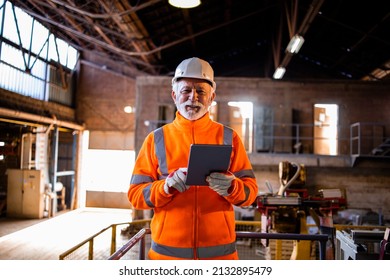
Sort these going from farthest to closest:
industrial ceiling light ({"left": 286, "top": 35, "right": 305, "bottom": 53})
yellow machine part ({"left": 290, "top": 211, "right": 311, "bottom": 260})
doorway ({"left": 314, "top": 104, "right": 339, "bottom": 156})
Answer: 1. doorway ({"left": 314, "top": 104, "right": 339, "bottom": 156})
2. industrial ceiling light ({"left": 286, "top": 35, "right": 305, "bottom": 53})
3. yellow machine part ({"left": 290, "top": 211, "right": 311, "bottom": 260})

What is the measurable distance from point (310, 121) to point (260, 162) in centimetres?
334

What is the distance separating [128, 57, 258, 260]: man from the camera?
2047 mm

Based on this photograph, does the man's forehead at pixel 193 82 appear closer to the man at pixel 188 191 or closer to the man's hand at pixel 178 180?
the man at pixel 188 191

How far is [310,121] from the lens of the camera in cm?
1094

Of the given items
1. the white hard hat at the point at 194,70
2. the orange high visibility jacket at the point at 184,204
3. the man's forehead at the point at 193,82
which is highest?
the white hard hat at the point at 194,70

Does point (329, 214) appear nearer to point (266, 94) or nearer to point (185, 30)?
point (185, 30)

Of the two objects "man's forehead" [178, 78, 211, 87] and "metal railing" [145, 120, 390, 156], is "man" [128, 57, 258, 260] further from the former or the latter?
"metal railing" [145, 120, 390, 156]

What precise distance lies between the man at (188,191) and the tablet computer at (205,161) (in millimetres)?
241

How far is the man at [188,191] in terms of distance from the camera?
6.72ft

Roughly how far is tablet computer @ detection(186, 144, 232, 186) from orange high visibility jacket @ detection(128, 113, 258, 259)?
0.29 metres

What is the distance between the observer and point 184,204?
2059 mm

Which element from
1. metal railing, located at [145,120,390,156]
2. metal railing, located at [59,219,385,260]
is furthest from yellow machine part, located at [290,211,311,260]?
metal railing, located at [145,120,390,156]

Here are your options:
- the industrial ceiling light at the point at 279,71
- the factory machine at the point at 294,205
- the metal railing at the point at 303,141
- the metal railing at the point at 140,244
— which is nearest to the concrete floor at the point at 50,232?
the metal railing at the point at 140,244
